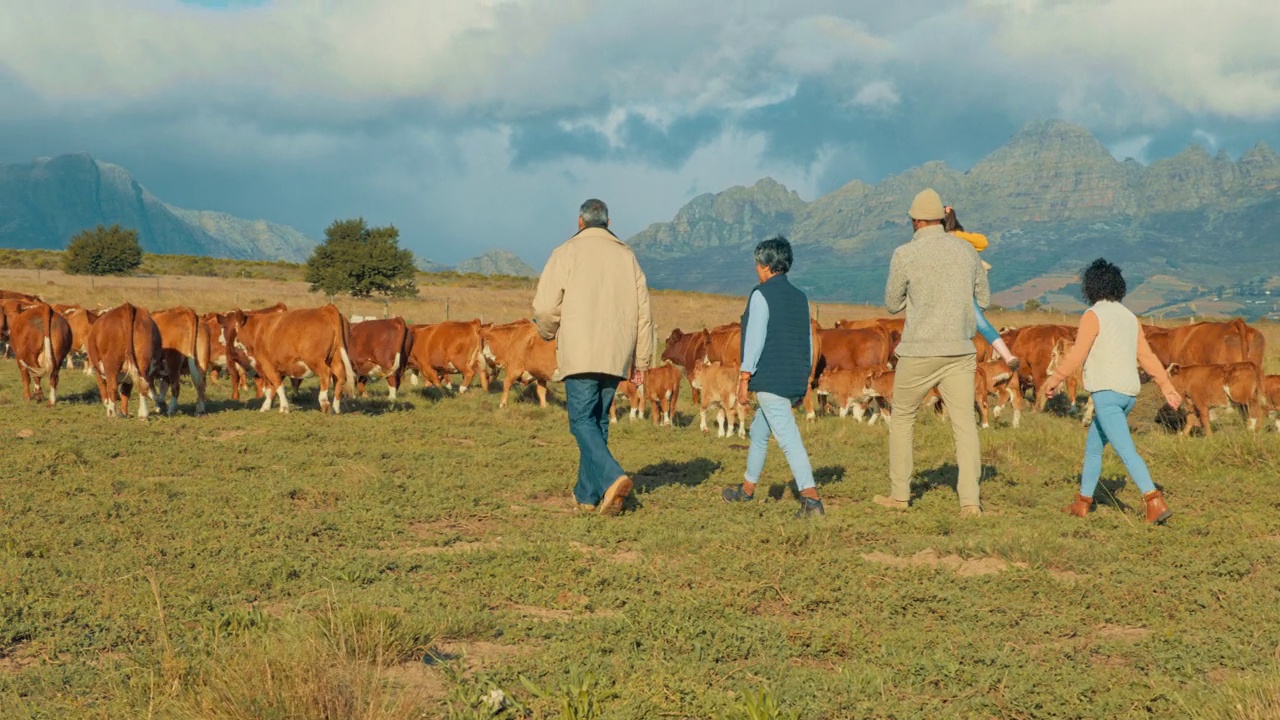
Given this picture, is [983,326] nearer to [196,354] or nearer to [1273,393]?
[1273,393]

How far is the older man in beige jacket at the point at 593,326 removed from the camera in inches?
321

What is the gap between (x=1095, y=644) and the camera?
16.8 feet

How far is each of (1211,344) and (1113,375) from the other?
37.6ft

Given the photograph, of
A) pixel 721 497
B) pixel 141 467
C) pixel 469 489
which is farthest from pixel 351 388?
pixel 721 497

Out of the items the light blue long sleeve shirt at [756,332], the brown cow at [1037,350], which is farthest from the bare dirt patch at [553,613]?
the brown cow at [1037,350]

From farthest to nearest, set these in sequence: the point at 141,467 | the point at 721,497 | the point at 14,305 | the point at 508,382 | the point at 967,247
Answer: the point at 14,305, the point at 508,382, the point at 141,467, the point at 721,497, the point at 967,247

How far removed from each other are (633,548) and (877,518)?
7.03 ft

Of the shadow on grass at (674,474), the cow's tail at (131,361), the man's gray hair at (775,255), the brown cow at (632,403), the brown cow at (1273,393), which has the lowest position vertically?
the shadow on grass at (674,474)

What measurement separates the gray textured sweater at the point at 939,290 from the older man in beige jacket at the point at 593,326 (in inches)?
82.4

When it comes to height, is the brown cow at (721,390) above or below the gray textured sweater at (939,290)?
below

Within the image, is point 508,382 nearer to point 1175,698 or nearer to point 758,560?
point 758,560

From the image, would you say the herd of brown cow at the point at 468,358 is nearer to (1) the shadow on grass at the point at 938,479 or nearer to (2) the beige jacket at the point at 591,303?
(1) the shadow on grass at the point at 938,479

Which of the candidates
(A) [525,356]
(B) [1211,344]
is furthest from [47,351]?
(B) [1211,344]

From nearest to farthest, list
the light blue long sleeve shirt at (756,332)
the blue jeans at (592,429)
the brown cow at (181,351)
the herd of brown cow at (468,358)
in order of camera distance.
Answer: the blue jeans at (592,429) → the light blue long sleeve shirt at (756,332) → the herd of brown cow at (468,358) → the brown cow at (181,351)
